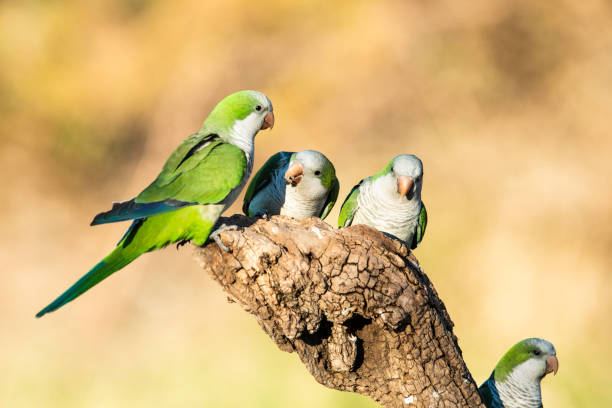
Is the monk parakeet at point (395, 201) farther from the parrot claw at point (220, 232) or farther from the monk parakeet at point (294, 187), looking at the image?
the parrot claw at point (220, 232)

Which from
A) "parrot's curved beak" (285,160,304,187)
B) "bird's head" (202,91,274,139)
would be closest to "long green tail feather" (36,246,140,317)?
"bird's head" (202,91,274,139)

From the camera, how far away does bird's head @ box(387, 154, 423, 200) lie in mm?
3596

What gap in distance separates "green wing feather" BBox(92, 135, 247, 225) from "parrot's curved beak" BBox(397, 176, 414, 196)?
3.60ft

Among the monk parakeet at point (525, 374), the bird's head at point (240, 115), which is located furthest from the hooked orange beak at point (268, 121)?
the monk parakeet at point (525, 374)

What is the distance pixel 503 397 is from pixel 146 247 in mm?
2732

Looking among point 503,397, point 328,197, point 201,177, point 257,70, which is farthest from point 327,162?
point 257,70

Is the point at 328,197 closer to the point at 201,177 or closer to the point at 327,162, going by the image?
the point at 327,162

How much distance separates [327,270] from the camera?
2.81 meters

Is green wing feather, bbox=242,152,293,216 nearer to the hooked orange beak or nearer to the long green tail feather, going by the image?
the hooked orange beak

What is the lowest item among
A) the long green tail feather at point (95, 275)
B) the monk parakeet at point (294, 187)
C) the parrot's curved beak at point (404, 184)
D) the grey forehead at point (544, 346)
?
the long green tail feather at point (95, 275)

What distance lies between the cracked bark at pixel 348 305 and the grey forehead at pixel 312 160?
30.7 inches

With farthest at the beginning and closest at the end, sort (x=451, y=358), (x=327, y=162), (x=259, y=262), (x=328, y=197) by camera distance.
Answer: (x=328, y=197)
(x=327, y=162)
(x=451, y=358)
(x=259, y=262)

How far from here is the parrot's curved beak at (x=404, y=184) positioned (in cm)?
359

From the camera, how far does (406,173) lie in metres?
3.61
